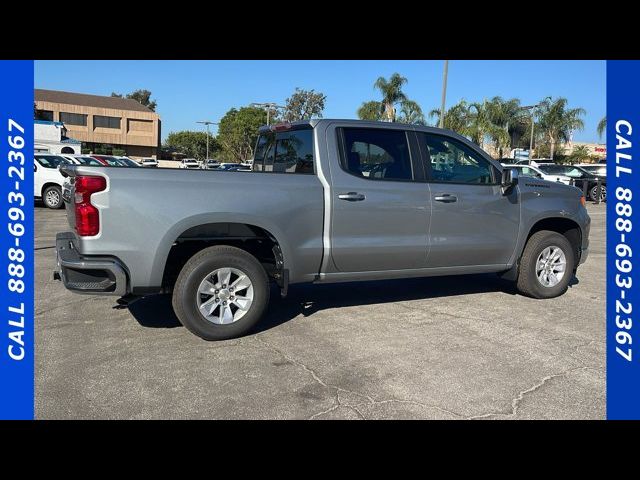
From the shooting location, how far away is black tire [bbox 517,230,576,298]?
623cm

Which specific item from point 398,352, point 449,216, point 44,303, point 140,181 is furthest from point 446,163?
point 44,303

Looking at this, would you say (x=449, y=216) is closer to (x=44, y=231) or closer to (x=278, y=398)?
(x=278, y=398)

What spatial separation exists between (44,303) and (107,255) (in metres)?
2.06

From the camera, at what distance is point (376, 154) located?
5.43 m

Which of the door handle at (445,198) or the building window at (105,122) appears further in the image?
the building window at (105,122)

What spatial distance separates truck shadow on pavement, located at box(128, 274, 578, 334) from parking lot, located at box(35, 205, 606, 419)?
1.4 inches

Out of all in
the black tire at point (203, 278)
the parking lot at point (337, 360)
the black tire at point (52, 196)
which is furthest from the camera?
the black tire at point (52, 196)

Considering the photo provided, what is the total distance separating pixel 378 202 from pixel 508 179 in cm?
163

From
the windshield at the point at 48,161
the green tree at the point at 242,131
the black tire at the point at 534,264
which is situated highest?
the green tree at the point at 242,131

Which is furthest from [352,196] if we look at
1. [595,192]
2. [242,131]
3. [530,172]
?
[242,131]

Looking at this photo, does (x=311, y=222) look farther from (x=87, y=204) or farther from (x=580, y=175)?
(x=580, y=175)

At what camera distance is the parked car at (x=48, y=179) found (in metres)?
15.5

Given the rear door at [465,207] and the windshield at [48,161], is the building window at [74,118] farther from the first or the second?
the rear door at [465,207]

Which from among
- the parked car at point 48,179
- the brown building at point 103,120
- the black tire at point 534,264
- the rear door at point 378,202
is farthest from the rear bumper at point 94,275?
the brown building at point 103,120
